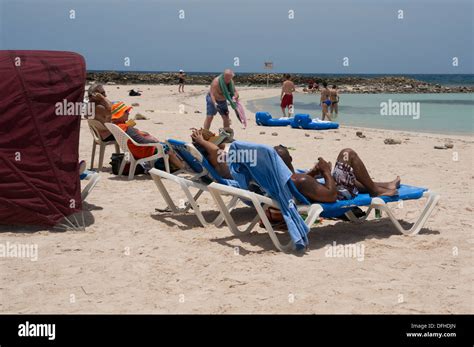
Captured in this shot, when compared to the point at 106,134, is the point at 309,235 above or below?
below

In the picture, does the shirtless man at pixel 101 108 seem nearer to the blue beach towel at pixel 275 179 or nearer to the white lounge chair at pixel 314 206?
the white lounge chair at pixel 314 206

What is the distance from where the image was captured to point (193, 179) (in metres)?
6.66

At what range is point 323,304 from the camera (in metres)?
4.05

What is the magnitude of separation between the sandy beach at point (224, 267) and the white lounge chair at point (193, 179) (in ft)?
0.52

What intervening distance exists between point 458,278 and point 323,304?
1.28m

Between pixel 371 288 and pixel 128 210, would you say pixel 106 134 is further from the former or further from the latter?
pixel 371 288

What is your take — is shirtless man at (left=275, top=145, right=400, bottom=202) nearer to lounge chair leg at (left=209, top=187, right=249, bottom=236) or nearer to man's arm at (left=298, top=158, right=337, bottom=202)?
man's arm at (left=298, top=158, right=337, bottom=202)

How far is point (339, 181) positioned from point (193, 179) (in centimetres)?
179

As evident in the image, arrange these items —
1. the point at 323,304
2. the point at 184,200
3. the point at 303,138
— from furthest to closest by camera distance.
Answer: the point at 303,138 < the point at 184,200 < the point at 323,304

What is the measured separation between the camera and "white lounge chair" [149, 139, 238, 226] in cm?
607

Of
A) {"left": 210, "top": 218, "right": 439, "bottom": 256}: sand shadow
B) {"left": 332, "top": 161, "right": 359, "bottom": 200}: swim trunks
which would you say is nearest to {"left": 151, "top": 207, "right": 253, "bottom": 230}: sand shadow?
{"left": 210, "top": 218, "right": 439, "bottom": 256}: sand shadow

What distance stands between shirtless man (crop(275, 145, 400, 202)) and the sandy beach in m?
0.46

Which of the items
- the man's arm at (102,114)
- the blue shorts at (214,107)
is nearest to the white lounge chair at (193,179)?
the man's arm at (102,114)

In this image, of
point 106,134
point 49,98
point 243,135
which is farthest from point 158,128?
point 49,98
